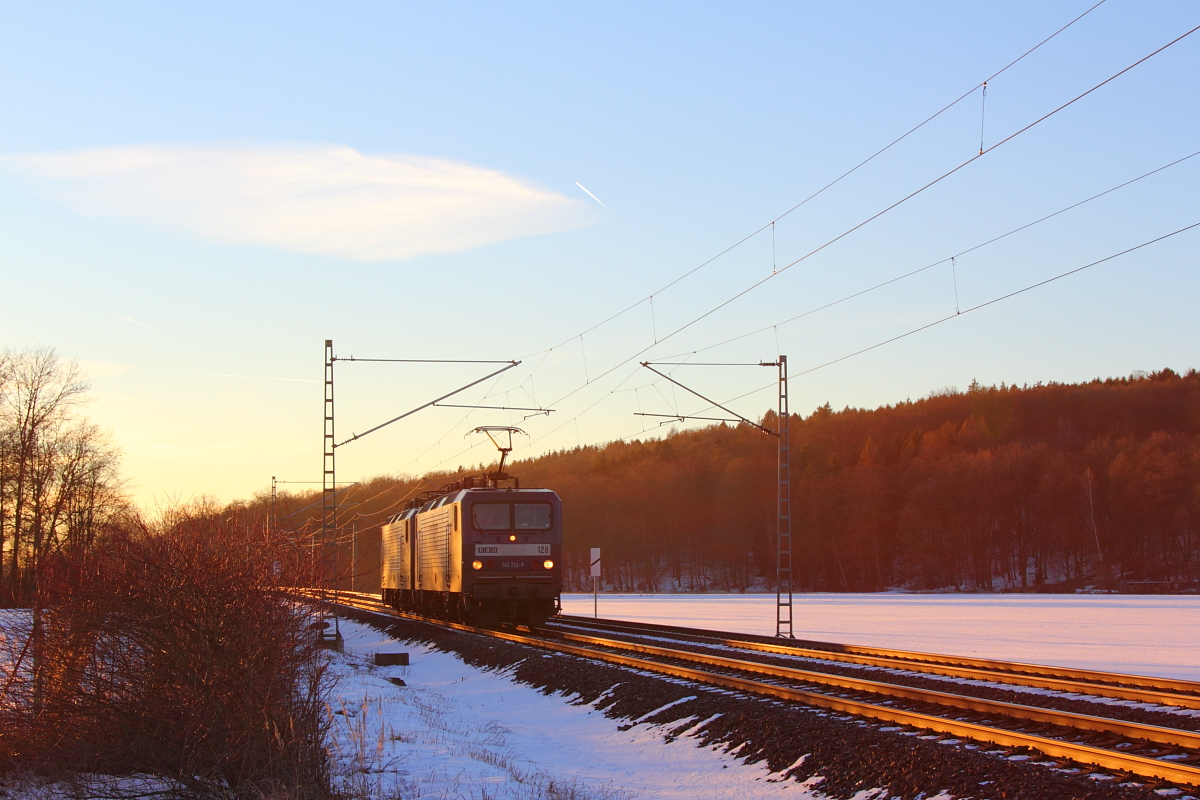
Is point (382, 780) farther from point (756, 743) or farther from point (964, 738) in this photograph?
point (964, 738)

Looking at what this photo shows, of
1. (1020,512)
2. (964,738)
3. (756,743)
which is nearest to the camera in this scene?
(964,738)

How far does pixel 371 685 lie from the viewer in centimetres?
1744

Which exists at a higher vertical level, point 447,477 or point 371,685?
point 447,477

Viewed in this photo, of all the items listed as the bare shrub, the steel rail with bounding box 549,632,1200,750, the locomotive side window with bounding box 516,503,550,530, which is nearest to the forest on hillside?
the locomotive side window with bounding box 516,503,550,530

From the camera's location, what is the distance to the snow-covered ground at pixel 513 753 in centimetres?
1000

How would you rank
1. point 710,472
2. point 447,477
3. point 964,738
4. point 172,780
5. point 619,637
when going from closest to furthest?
point 172,780, point 964,738, point 619,637, point 447,477, point 710,472

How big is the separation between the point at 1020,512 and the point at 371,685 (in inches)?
3167

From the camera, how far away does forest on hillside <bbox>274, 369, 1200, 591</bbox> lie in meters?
82.4

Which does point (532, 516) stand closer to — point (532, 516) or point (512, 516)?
point (532, 516)

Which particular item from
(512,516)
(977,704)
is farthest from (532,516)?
(977,704)

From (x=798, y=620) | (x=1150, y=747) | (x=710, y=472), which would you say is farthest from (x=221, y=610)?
(x=710, y=472)

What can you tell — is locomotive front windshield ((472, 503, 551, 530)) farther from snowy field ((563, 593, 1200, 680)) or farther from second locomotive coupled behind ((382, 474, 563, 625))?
snowy field ((563, 593, 1200, 680))

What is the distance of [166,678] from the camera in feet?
29.4

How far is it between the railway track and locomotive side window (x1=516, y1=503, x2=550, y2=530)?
5.04 m
